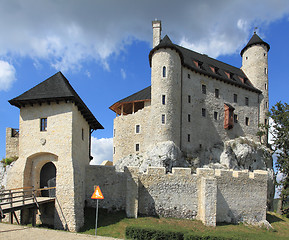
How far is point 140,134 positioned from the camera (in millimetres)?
33594

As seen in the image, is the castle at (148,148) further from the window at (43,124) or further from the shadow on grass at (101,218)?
the shadow on grass at (101,218)

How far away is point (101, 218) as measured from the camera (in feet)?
67.7

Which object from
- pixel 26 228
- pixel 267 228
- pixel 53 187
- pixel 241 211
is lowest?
pixel 267 228

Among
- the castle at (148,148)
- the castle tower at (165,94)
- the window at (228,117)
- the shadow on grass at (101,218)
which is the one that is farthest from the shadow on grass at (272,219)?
the shadow on grass at (101,218)

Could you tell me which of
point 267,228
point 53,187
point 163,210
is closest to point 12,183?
point 53,187

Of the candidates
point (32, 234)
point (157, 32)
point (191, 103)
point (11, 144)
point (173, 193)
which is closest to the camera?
point (32, 234)

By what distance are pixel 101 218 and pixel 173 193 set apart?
6.30 meters

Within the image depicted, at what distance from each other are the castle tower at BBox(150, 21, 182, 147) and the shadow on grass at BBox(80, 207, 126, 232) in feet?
35.8

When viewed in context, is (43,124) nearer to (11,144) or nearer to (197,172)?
(11,144)

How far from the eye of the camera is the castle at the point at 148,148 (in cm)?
1939

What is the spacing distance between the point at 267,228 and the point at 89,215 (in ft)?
52.3

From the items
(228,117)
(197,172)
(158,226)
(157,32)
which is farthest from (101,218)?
(157,32)

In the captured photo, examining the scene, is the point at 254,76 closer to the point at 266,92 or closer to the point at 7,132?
the point at 266,92

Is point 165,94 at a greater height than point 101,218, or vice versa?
point 165,94
